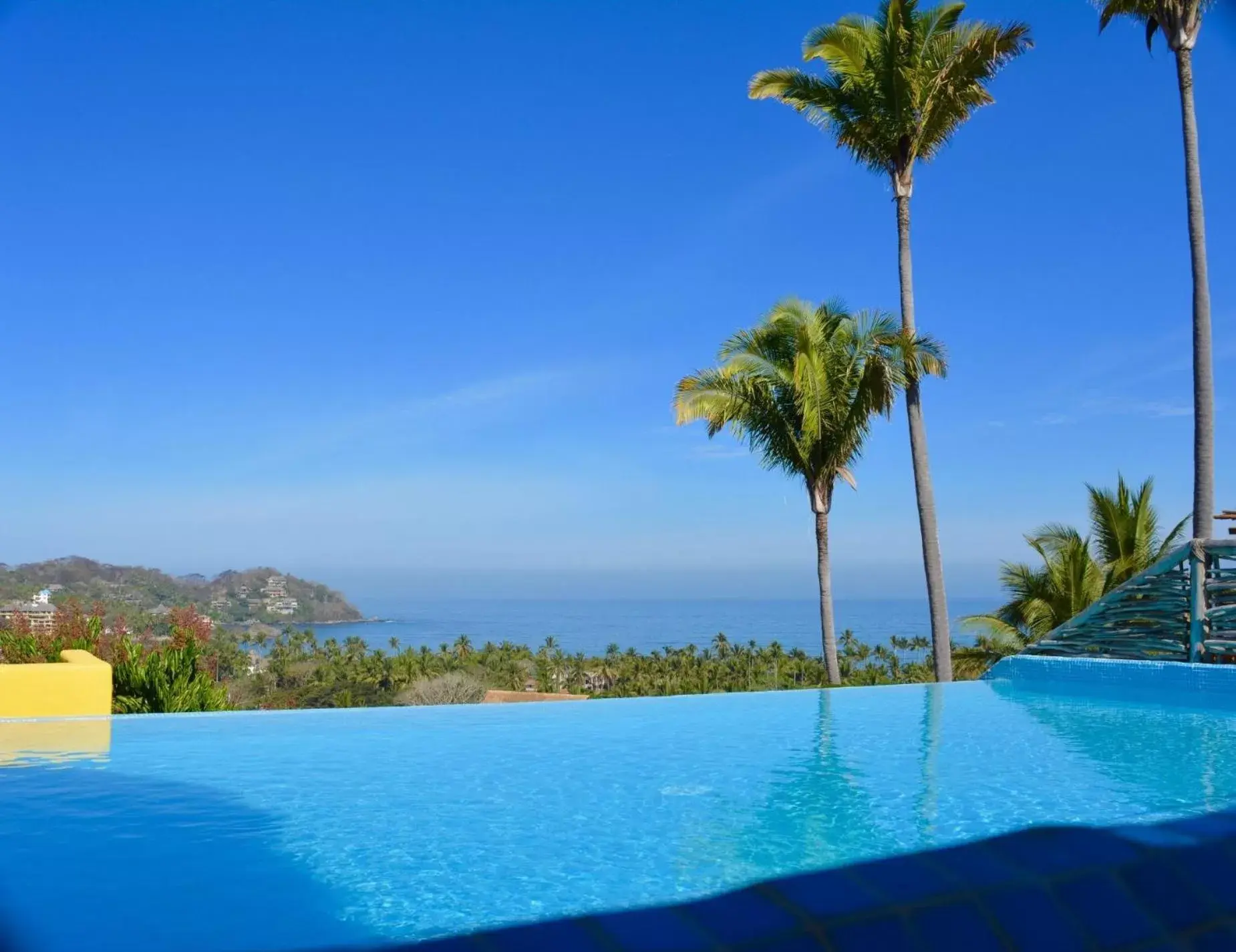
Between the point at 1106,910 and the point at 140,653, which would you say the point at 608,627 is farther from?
the point at 1106,910

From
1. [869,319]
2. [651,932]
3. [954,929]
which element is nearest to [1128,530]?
[869,319]

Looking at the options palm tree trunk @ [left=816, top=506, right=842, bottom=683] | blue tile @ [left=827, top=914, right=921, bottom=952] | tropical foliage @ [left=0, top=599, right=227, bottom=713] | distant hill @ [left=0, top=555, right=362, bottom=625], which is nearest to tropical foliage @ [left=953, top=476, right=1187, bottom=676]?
palm tree trunk @ [left=816, top=506, right=842, bottom=683]

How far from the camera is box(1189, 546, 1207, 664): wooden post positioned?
10852 millimetres

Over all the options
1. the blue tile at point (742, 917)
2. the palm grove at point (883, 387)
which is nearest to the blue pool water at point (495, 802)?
the blue tile at point (742, 917)

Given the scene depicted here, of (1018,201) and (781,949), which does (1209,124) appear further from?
(781,949)

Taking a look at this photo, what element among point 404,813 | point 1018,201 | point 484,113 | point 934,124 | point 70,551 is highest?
point 484,113

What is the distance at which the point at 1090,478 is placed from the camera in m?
18.9

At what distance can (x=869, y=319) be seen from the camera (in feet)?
52.0

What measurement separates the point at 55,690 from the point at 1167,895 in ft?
30.1

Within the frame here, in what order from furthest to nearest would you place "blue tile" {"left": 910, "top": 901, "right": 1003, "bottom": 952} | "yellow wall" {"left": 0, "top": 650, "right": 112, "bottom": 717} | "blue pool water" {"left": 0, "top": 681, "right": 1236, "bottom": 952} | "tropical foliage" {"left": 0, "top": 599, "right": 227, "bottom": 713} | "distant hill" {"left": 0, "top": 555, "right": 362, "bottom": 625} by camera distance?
"distant hill" {"left": 0, "top": 555, "right": 362, "bottom": 625}
"tropical foliage" {"left": 0, "top": 599, "right": 227, "bottom": 713}
"yellow wall" {"left": 0, "top": 650, "right": 112, "bottom": 717}
"blue pool water" {"left": 0, "top": 681, "right": 1236, "bottom": 952}
"blue tile" {"left": 910, "top": 901, "right": 1003, "bottom": 952}

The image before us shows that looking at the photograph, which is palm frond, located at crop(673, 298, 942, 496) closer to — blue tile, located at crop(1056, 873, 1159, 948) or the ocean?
blue tile, located at crop(1056, 873, 1159, 948)

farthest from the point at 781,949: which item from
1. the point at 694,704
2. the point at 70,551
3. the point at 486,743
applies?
the point at 70,551

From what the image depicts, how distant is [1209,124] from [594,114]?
12105mm

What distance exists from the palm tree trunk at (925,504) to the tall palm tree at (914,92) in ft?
0.04
